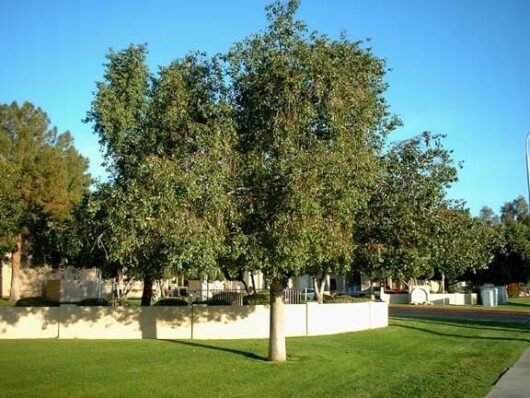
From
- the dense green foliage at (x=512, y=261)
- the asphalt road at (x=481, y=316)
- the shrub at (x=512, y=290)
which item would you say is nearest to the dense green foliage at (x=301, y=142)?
the asphalt road at (x=481, y=316)

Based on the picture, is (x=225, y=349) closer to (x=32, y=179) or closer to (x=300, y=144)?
(x=300, y=144)

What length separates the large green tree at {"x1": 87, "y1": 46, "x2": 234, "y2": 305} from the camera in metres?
12.8

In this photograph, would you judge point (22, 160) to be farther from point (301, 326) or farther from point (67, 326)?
point (301, 326)

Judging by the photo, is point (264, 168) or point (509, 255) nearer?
point (264, 168)

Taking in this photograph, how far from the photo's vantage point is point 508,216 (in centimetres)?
11662

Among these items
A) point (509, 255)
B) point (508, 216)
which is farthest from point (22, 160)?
point (508, 216)

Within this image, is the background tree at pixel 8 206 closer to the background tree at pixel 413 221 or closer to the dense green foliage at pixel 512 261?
the background tree at pixel 413 221

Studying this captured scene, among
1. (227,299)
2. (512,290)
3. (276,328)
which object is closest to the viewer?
(276,328)

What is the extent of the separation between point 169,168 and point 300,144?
10.6 ft

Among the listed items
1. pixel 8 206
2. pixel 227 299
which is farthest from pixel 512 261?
pixel 8 206

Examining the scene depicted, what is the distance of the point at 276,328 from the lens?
15.9 metres

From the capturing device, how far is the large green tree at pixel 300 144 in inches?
527

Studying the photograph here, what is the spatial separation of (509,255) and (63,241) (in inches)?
1939

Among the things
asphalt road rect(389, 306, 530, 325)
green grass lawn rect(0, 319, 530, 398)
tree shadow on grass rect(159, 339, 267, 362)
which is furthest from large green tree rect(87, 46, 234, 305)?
asphalt road rect(389, 306, 530, 325)
